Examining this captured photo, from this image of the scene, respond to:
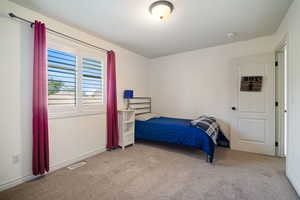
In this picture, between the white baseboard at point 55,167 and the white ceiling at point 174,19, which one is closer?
the white baseboard at point 55,167

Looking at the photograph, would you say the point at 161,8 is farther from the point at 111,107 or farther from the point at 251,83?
the point at 251,83

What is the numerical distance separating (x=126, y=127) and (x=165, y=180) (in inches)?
70.0

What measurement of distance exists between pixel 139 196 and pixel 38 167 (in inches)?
62.2

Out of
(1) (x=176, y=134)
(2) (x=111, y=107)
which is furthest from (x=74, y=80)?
(1) (x=176, y=134)

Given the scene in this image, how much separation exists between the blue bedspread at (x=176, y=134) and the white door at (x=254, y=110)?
3.57 feet

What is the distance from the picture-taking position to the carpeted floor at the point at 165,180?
5.82ft

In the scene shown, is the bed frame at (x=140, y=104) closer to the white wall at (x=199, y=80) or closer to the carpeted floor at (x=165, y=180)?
the white wall at (x=199, y=80)

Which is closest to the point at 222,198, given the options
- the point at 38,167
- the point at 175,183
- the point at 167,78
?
the point at 175,183

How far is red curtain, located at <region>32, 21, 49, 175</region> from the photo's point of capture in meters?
2.10

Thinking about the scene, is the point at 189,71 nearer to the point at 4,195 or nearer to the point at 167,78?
the point at 167,78

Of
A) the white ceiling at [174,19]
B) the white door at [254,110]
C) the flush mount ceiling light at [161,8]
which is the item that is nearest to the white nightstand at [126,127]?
the white ceiling at [174,19]

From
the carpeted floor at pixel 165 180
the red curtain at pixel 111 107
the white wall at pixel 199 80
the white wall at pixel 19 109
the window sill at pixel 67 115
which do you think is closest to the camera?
the carpeted floor at pixel 165 180

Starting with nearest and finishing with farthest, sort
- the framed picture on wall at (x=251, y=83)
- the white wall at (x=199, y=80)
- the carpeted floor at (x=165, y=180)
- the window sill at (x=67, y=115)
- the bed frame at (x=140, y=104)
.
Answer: the carpeted floor at (x=165, y=180)
the window sill at (x=67, y=115)
the framed picture on wall at (x=251, y=83)
the white wall at (x=199, y=80)
the bed frame at (x=140, y=104)

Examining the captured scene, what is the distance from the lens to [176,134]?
3133mm
